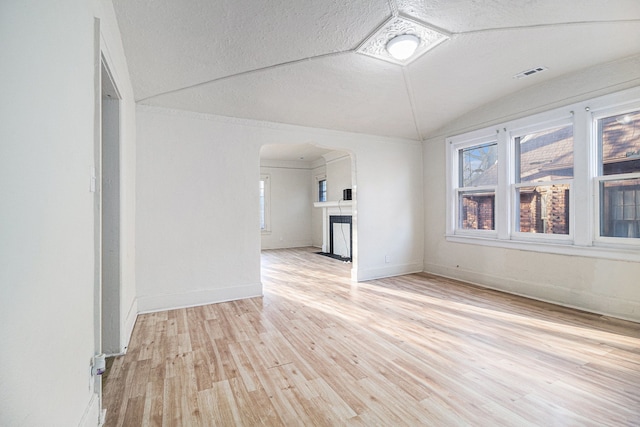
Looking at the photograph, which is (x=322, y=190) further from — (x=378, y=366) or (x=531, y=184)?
(x=378, y=366)

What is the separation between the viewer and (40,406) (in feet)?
2.91

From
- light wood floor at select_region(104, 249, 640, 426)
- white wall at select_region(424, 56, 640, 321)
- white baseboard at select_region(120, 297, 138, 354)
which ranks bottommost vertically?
light wood floor at select_region(104, 249, 640, 426)

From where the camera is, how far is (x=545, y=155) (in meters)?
3.58

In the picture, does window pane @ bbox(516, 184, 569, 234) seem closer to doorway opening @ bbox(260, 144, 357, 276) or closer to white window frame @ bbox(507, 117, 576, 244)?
white window frame @ bbox(507, 117, 576, 244)

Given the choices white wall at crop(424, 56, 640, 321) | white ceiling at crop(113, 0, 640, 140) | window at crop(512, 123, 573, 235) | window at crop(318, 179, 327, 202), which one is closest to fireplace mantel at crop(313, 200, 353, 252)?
window at crop(318, 179, 327, 202)

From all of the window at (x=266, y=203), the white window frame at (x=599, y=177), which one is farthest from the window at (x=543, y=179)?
the window at (x=266, y=203)

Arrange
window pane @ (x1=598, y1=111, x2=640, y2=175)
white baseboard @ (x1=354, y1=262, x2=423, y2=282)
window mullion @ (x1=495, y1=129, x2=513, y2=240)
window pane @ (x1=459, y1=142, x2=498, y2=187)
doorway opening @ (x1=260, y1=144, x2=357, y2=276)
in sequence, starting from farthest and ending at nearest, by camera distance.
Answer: doorway opening @ (x1=260, y1=144, x2=357, y2=276) < white baseboard @ (x1=354, y1=262, x2=423, y2=282) < window pane @ (x1=459, y1=142, x2=498, y2=187) < window mullion @ (x1=495, y1=129, x2=513, y2=240) < window pane @ (x1=598, y1=111, x2=640, y2=175)

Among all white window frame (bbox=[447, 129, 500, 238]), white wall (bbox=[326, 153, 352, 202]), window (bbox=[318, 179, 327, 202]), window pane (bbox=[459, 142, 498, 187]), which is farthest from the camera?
window (bbox=[318, 179, 327, 202])

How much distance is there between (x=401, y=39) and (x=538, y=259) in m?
2.99

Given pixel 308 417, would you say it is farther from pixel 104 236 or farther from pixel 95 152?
pixel 104 236

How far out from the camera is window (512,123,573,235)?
340cm

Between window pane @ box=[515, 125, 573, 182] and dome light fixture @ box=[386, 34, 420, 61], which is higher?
dome light fixture @ box=[386, 34, 420, 61]

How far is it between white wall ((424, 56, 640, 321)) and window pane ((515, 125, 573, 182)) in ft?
1.02

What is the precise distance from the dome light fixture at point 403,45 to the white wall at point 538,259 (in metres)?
1.91
